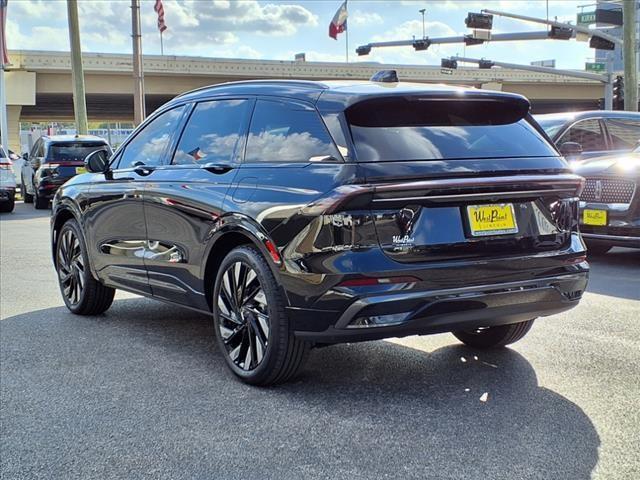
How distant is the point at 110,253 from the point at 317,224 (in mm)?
2646

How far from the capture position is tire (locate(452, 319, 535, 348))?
4883 mm

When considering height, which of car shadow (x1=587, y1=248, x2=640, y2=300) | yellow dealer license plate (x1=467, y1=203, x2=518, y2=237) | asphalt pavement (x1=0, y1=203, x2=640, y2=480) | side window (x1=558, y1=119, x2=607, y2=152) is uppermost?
side window (x1=558, y1=119, x2=607, y2=152)

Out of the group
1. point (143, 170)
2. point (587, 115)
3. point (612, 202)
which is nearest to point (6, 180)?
point (587, 115)

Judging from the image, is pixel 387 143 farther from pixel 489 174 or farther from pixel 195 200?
pixel 195 200

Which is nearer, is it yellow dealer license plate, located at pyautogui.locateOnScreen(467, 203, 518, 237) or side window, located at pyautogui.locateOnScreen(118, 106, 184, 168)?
yellow dealer license plate, located at pyautogui.locateOnScreen(467, 203, 518, 237)

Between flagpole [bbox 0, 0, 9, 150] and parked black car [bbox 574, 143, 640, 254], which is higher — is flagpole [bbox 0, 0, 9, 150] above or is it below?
above

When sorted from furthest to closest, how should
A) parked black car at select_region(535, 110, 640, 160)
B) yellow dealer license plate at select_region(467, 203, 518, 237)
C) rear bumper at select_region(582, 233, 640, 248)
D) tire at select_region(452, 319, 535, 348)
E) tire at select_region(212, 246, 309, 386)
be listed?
1. parked black car at select_region(535, 110, 640, 160)
2. rear bumper at select_region(582, 233, 640, 248)
3. tire at select_region(452, 319, 535, 348)
4. tire at select_region(212, 246, 309, 386)
5. yellow dealer license plate at select_region(467, 203, 518, 237)

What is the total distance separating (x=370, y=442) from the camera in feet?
11.5

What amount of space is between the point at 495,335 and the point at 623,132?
663 cm

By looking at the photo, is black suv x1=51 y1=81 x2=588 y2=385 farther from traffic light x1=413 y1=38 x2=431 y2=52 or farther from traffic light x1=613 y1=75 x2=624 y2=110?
traffic light x1=413 y1=38 x2=431 y2=52

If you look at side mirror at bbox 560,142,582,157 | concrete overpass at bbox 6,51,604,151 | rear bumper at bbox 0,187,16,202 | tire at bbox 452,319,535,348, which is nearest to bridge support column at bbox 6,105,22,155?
concrete overpass at bbox 6,51,604,151

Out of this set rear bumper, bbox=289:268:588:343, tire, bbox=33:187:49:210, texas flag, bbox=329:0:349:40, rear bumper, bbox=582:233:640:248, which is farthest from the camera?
texas flag, bbox=329:0:349:40

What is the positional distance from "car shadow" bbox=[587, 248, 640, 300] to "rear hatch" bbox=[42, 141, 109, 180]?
1320cm

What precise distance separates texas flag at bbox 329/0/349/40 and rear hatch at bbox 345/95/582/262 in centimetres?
4339
